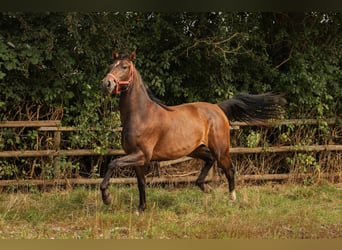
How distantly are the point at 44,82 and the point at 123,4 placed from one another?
6925 millimetres

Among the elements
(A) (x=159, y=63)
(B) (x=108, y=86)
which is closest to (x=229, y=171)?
Result: (B) (x=108, y=86)

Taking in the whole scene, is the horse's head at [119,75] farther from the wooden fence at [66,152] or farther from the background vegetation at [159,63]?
the wooden fence at [66,152]

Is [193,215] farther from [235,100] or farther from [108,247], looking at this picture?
[108,247]

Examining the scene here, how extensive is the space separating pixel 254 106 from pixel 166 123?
70.7 inches

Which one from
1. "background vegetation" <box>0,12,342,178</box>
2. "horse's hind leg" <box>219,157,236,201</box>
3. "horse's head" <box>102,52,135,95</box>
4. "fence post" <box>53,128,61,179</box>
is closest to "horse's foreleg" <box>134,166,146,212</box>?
"horse's head" <box>102,52,135,95</box>

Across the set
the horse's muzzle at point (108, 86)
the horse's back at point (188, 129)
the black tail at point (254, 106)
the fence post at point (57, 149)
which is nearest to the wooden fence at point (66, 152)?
the fence post at point (57, 149)

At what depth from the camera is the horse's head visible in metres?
4.96

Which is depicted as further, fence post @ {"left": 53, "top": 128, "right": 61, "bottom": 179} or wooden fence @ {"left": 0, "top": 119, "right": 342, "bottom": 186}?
fence post @ {"left": 53, "top": 128, "right": 61, "bottom": 179}

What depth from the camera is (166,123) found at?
570 cm

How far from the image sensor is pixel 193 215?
5168 millimetres

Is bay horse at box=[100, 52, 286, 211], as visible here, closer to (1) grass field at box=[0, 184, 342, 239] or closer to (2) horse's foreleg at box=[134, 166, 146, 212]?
(2) horse's foreleg at box=[134, 166, 146, 212]

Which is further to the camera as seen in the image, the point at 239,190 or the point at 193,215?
the point at 239,190

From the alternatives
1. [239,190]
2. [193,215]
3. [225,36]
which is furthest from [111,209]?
[225,36]

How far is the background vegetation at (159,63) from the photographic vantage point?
23.7ft
